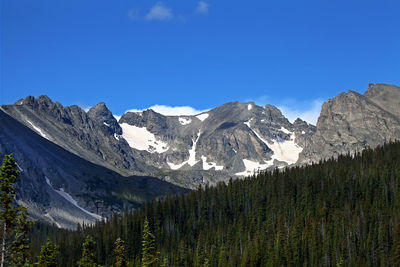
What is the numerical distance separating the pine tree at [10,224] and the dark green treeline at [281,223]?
244ft

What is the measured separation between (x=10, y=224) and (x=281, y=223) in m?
119

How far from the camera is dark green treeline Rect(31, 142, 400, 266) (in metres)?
124

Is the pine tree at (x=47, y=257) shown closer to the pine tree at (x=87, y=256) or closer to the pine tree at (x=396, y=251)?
the pine tree at (x=87, y=256)

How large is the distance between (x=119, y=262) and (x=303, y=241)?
254 feet

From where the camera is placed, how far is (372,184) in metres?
165

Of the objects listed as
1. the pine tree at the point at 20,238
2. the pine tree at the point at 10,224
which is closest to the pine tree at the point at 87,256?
the pine tree at the point at 20,238

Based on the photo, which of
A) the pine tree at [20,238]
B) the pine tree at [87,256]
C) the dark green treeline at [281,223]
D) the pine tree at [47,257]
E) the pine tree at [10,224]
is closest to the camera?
the pine tree at [10,224]

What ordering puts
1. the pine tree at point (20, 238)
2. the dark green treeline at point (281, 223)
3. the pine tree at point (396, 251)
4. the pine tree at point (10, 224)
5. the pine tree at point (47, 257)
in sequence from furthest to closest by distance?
1. the dark green treeline at point (281, 223)
2. the pine tree at point (396, 251)
3. the pine tree at point (47, 257)
4. the pine tree at point (20, 238)
5. the pine tree at point (10, 224)

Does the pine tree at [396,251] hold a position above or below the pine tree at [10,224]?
above

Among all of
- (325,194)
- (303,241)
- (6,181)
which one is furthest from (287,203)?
(6,181)

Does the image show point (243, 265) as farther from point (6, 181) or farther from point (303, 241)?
point (6, 181)

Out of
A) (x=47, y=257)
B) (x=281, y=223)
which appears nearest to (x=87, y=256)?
(x=47, y=257)

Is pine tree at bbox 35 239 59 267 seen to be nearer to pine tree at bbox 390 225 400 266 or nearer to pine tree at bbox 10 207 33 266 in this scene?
pine tree at bbox 10 207 33 266

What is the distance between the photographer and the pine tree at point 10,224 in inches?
1318
